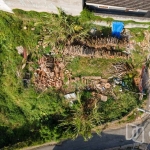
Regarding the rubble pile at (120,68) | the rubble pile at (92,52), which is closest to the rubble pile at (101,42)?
the rubble pile at (92,52)

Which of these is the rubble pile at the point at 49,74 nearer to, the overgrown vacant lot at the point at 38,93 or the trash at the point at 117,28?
the overgrown vacant lot at the point at 38,93

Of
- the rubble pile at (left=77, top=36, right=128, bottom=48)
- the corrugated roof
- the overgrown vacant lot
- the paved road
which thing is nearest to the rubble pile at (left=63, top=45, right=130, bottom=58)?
the rubble pile at (left=77, top=36, right=128, bottom=48)

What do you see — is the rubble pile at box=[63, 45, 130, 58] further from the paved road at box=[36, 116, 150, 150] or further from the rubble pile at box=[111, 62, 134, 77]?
the paved road at box=[36, 116, 150, 150]

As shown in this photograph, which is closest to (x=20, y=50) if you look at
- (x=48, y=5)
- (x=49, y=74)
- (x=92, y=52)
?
(x=49, y=74)

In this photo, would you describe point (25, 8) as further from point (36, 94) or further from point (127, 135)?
point (127, 135)

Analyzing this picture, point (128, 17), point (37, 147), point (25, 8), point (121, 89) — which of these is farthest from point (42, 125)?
point (128, 17)
